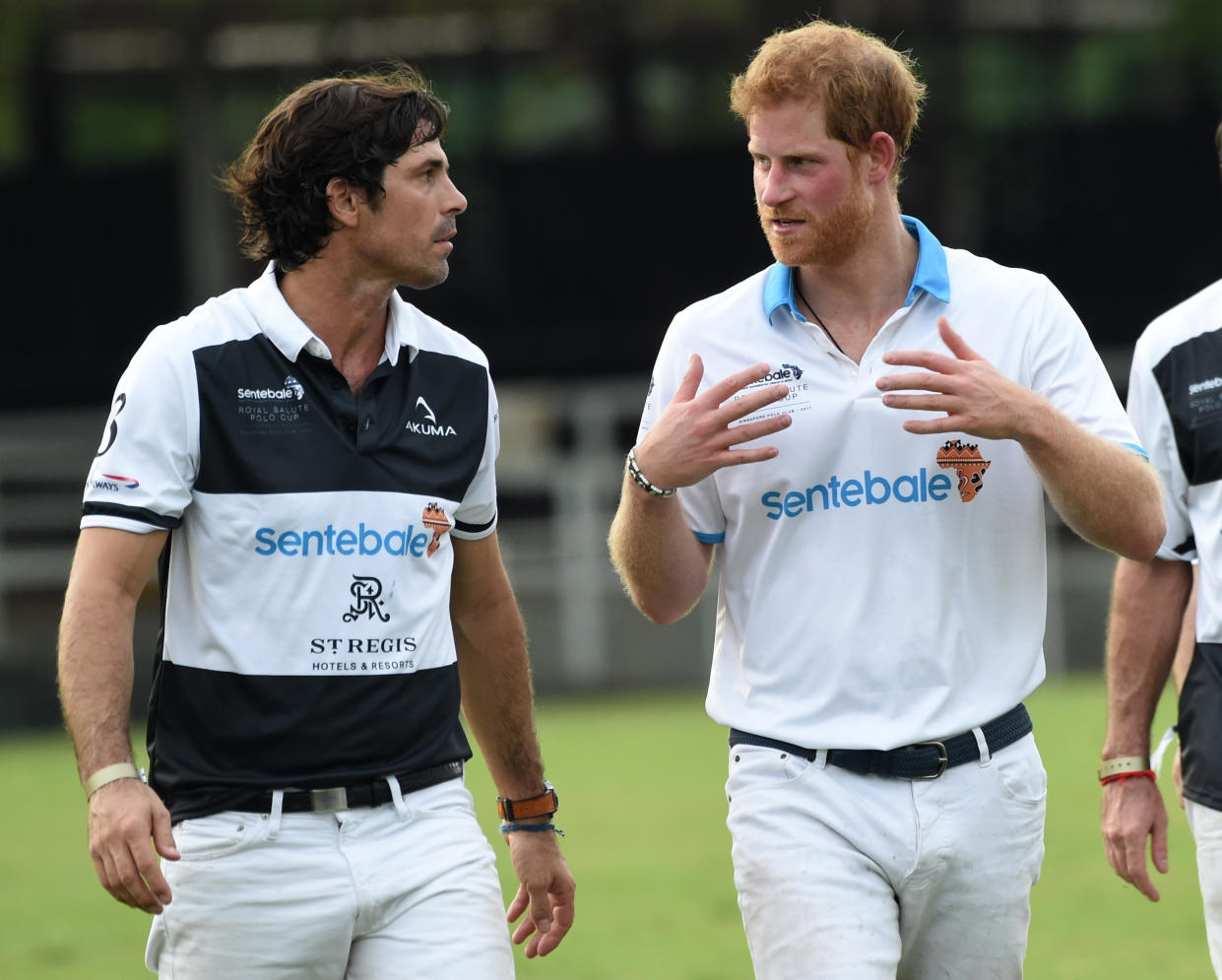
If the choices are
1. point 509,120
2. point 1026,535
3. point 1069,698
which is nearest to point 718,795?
point 1069,698

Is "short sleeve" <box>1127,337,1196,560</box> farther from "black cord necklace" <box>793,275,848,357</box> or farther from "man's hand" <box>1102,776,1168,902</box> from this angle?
"black cord necklace" <box>793,275,848,357</box>

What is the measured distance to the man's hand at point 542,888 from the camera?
4.45m

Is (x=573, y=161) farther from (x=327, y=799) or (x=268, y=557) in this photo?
(x=327, y=799)

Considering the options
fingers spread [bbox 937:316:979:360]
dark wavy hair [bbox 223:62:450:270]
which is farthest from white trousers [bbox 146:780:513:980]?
fingers spread [bbox 937:316:979:360]

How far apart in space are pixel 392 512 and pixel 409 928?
2.63 ft

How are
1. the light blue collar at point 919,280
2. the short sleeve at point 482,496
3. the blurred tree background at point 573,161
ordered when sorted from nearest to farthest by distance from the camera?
the light blue collar at point 919,280 < the short sleeve at point 482,496 < the blurred tree background at point 573,161

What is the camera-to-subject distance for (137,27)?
17.9 m

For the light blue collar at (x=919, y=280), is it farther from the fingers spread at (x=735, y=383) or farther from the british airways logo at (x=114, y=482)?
the british airways logo at (x=114, y=482)

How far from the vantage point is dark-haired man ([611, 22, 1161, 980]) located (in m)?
3.94

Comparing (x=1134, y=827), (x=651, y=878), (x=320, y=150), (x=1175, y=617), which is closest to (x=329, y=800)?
(x=320, y=150)

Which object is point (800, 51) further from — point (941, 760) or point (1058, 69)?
point (1058, 69)

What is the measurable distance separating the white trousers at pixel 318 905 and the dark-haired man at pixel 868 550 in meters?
0.61

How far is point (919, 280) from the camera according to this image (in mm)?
4125

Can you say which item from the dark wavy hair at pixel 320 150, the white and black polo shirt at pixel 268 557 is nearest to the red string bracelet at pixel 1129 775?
the white and black polo shirt at pixel 268 557
